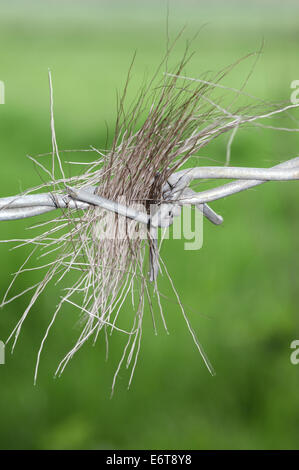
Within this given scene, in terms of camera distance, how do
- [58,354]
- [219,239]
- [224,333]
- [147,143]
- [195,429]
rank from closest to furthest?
[147,143] → [195,429] → [58,354] → [224,333] → [219,239]

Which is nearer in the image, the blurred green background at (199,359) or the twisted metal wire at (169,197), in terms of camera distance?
the twisted metal wire at (169,197)

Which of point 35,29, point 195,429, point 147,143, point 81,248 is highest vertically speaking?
point 35,29

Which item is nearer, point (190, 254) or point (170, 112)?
point (170, 112)

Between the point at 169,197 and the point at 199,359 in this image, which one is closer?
the point at 169,197

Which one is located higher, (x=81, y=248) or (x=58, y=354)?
(x=81, y=248)

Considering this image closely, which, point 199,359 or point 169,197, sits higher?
point 169,197

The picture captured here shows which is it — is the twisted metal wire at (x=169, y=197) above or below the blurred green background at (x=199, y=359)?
above

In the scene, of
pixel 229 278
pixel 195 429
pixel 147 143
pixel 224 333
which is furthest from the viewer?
pixel 229 278

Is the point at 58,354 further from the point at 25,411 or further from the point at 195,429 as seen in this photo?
the point at 195,429

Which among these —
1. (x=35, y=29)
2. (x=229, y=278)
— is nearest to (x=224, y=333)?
(x=229, y=278)

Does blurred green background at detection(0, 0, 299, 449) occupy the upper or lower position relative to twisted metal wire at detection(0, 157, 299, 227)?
lower

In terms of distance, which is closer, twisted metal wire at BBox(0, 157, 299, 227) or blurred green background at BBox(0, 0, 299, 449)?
twisted metal wire at BBox(0, 157, 299, 227)
